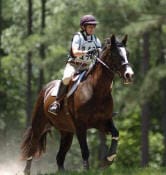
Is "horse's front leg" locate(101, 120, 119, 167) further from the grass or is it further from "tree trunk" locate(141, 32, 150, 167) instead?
"tree trunk" locate(141, 32, 150, 167)

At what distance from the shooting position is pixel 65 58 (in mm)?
36938

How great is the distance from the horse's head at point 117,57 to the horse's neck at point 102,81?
0.17m

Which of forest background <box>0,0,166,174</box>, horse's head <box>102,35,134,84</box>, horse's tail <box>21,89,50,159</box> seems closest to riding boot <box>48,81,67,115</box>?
horse's head <box>102,35,134,84</box>

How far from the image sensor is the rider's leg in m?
15.6

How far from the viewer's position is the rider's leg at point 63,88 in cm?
1562

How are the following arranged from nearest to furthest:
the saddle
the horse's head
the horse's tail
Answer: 1. the horse's head
2. the saddle
3. the horse's tail

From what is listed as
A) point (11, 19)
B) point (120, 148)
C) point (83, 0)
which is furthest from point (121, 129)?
point (83, 0)

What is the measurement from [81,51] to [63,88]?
105 cm

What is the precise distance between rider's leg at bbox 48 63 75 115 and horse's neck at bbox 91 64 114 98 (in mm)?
828

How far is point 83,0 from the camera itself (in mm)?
45250

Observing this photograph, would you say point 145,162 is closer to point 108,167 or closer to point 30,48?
point 30,48

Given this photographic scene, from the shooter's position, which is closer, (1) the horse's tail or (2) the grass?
(2) the grass

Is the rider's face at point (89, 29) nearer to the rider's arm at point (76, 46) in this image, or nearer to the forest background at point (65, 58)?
the rider's arm at point (76, 46)

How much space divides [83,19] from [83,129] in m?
1.92
